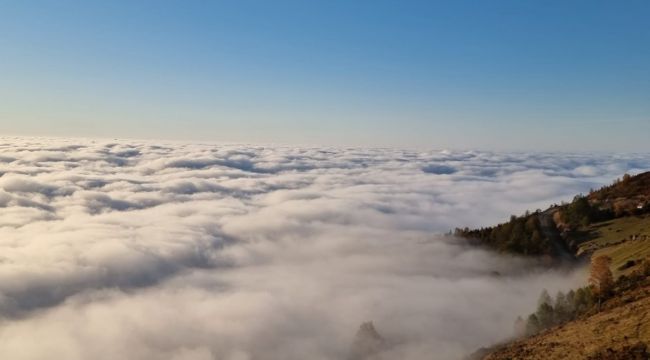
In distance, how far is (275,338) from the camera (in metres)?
179

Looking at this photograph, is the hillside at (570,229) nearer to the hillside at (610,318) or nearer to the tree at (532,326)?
the hillside at (610,318)

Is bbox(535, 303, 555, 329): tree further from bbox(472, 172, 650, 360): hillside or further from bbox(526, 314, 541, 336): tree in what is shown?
bbox(526, 314, 541, 336): tree

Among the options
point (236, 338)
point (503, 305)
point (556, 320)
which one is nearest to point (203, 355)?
point (236, 338)

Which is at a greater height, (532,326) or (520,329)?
(532,326)

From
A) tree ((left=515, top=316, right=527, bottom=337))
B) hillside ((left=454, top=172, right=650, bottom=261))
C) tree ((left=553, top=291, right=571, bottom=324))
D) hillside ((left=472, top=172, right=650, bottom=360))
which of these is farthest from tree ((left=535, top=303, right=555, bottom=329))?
hillside ((left=454, top=172, right=650, bottom=261))

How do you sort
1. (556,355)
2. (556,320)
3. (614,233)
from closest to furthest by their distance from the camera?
(556,355) < (556,320) < (614,233)

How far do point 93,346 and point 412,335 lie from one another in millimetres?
134580

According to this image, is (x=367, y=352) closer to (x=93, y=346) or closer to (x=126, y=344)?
(x=126, y=344)

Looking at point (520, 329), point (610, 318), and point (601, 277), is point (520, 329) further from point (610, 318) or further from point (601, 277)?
point (610, 318)

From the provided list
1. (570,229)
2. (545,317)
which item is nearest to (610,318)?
(545,317)

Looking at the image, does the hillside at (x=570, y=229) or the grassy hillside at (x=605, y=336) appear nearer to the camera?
the grassy hillside at (x=605, y=336)

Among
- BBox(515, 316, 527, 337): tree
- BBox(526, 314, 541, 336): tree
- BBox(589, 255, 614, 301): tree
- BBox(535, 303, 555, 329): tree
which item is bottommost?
BBox(515, 316, 527, 337): tree

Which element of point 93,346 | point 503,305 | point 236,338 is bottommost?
point 93,346

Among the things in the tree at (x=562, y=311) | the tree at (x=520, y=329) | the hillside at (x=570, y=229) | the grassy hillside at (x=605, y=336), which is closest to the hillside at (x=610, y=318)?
the grassy hillside at (x=605, y=336)
